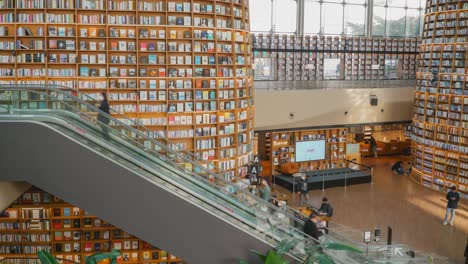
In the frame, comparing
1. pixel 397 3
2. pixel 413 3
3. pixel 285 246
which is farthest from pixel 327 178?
pixel 413 3

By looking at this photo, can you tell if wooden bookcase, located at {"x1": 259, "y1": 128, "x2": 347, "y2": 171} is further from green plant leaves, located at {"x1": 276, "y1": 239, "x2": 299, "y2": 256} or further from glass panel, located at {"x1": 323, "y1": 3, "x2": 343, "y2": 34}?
green plant leaves, located at {"x1": 276, "y1": 239, "x2": 299, "y2": 256}

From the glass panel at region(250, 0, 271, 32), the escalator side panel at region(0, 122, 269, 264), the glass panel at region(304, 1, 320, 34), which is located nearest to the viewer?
the escalator side panel at region(0, 122, 269, 264)

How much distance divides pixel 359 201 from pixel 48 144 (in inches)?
388

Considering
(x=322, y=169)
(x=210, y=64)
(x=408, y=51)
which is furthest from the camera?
(x=408, y=51)

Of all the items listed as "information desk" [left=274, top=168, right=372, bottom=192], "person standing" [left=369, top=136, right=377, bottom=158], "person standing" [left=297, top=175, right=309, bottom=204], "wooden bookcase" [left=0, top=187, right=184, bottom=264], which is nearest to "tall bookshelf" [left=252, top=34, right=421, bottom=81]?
"person standing" [left=369, top=136, right=377, bottom=158]

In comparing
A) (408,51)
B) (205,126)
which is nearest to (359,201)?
(205,126)

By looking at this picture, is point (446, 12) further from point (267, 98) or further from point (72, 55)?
point (72, 55)

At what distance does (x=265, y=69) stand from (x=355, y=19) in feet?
16.5

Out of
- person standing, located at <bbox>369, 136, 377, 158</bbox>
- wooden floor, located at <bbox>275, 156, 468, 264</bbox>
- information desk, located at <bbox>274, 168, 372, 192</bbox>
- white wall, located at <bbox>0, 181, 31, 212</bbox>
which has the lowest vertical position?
wooden floor, located at <bbox>275, 156, 468, 264</bbox>

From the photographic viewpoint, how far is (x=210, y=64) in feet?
31.6

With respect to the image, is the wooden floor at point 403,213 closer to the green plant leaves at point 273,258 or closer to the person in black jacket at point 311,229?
the person in black jacket at point 311,229

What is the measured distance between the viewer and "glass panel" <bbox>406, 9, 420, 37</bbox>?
829 inches

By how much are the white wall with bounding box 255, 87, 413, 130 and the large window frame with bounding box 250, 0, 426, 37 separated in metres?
4.17

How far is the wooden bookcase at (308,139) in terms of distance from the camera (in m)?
15.0
